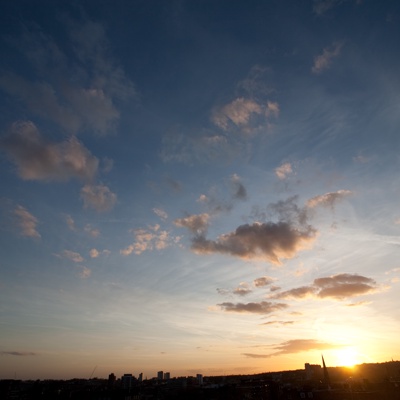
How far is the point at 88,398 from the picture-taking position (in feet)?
452

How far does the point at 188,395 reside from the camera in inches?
5522

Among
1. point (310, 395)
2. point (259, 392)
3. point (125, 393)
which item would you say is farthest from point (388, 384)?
point (125, 393)

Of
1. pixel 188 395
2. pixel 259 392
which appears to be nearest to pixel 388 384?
pixel 259 392

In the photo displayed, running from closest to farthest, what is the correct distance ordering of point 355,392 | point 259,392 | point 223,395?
point 355,392 → point 223,395 → point 259,392

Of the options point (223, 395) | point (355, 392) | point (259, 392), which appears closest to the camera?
point (355, 392)

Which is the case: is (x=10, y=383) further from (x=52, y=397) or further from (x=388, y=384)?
(x=388, y=384)

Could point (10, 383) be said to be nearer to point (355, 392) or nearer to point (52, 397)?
point (52, 397)

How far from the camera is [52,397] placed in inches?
5359

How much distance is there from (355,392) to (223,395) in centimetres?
5654

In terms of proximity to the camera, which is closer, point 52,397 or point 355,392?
point 355,392

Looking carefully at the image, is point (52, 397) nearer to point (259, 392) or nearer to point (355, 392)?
point (259, 392)

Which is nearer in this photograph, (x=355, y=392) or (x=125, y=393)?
(x=355, y=392)

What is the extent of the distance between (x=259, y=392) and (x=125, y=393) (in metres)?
60.5

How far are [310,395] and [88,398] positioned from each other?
3709 inches
